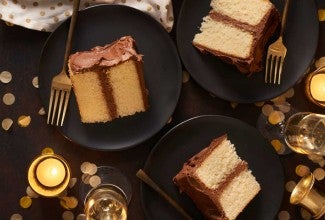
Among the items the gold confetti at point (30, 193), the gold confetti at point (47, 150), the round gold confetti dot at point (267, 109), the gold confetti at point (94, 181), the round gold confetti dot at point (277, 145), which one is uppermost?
the round gold confetti dot at point (267, 109)

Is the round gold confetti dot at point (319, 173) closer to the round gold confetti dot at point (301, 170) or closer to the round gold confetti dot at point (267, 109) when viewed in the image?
the round gold confetti dot at point (301, 170)

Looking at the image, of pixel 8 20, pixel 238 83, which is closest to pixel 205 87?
pixel 238 83

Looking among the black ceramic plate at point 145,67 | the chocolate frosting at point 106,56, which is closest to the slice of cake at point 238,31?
the black ceramic plate at point 145,67

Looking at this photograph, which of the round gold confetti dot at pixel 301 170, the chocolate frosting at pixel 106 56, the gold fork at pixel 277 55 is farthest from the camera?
the round gold confetti dot at pixel 301 170

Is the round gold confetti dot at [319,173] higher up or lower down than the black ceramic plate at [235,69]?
lower down

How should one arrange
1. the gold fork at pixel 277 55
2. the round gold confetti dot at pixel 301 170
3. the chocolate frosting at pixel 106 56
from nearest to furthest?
the chocolate frosting at pixel 106 56
the gold fork at pixel 277 55
the round gold confetti dot at pixel 301 170
